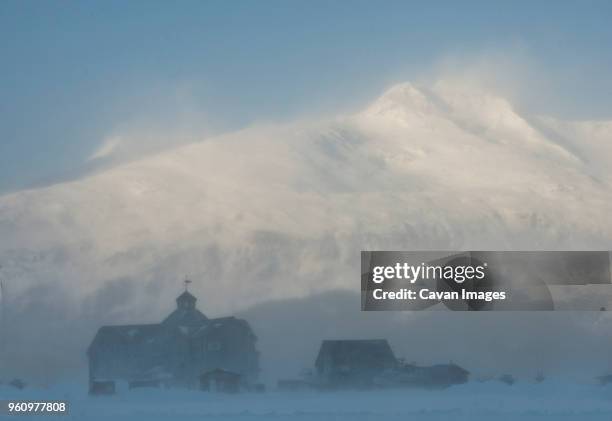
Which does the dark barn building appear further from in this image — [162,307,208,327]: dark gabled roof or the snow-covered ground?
the snow-covered ground

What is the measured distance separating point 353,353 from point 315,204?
1246mm

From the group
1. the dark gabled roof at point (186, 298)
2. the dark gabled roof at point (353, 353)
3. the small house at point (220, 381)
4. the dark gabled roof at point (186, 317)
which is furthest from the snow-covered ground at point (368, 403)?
the dark gabled roof at point (186, 298)

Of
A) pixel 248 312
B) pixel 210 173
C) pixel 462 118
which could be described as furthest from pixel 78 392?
pixel 462 118

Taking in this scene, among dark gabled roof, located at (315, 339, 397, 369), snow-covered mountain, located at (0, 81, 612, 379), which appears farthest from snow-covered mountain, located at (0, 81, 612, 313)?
dark gabled roof, located at (315, 339, 397, 369)

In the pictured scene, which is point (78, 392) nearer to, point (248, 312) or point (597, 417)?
point (248, 312)

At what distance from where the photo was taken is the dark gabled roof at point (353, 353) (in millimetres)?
7805

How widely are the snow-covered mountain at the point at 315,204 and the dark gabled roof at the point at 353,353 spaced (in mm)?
481

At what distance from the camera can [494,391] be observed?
7.85m

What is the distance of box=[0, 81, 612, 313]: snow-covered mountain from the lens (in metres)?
7.85

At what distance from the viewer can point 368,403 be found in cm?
785

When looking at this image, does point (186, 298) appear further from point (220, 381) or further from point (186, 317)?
point (220, 381)

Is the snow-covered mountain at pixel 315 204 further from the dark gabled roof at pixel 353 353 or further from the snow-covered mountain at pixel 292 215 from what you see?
the dark gabled roof at pixel 353 353

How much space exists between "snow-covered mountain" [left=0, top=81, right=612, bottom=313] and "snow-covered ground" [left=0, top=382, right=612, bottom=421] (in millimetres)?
772

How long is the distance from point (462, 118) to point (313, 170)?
1336 mm
